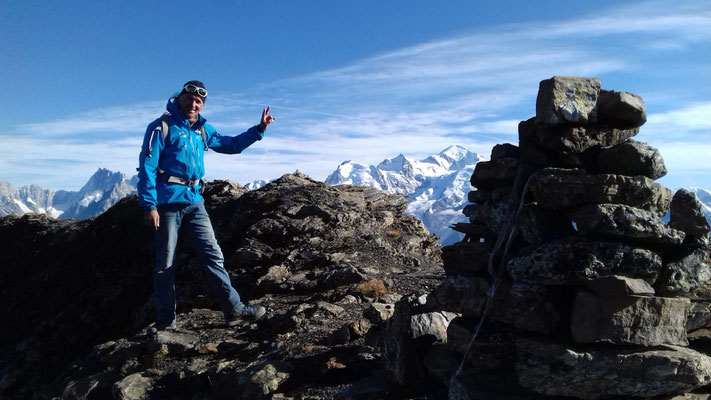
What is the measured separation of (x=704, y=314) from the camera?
7.33m

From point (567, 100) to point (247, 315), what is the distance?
27.9 ft

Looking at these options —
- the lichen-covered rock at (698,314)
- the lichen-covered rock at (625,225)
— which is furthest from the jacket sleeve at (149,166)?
the lichen-covered rock at (698,314)

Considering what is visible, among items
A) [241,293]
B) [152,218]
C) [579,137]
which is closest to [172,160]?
[152,218]

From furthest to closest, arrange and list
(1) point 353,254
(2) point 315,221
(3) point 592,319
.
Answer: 1. (2) point 315,221
2. (1) point 353,254
3. (3) point 592,319

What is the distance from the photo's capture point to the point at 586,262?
6863mm

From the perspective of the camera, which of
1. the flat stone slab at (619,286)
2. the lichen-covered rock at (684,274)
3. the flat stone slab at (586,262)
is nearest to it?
the flat stone slab at (619,286)

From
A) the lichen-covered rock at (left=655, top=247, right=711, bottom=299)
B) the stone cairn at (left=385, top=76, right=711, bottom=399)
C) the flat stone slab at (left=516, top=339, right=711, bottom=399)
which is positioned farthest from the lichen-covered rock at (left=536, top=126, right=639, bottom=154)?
the flat stone slab at (left=516, top=339, right=711, bottom=399)

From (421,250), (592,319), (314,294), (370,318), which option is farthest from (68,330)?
(592,319)

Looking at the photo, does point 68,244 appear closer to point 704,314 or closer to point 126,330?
point 126,330

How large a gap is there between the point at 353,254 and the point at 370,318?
5.96m

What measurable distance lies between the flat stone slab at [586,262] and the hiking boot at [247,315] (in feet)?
23.6

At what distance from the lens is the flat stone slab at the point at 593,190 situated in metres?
7.21

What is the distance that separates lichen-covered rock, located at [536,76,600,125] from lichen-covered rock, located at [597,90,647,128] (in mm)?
206

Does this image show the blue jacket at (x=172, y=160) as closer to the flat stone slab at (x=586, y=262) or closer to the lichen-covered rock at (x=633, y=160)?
the flat stone slab at (x=586, y=262)
